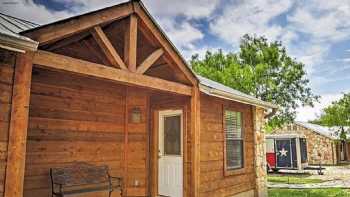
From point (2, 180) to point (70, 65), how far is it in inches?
57.0

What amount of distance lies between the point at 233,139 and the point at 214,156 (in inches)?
40.3

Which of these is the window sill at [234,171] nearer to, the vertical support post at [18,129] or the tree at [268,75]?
the vertical support post at [18,129]

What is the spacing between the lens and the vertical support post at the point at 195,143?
17.4 feet

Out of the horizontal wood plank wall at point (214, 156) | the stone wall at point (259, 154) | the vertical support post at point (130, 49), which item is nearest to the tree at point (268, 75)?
the stone wall at point (259, 154)

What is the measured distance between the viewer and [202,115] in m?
6.04

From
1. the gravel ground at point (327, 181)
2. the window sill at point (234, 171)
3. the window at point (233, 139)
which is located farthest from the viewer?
the gravel ground at point (327, 181)

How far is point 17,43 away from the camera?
2.95 metres

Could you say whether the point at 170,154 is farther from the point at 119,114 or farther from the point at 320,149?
the point at 320,149

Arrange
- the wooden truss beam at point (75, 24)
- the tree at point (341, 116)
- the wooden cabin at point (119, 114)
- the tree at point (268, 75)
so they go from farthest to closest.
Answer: the tree at point (341, 116)
the tree at point (268, 75)
the wooden truss beam at point (75, 24)
the wooden cabin at point (119, 114)

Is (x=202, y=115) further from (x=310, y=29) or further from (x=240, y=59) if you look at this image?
(x=240, y=59)

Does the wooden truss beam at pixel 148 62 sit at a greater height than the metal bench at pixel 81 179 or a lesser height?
greater

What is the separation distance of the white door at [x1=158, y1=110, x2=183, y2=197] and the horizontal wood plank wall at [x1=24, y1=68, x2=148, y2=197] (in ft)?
1.49

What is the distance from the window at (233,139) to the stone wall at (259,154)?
2.56 feet

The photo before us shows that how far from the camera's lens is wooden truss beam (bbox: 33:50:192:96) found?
338cm
